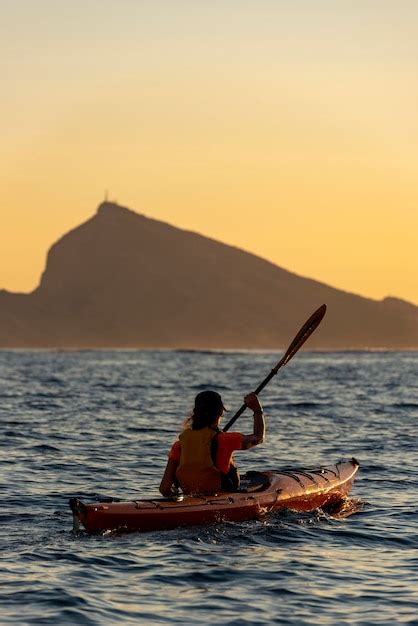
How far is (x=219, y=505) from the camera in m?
14.2

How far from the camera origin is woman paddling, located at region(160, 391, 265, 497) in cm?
1381

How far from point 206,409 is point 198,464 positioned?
727 millimetres

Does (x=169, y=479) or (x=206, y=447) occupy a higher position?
(x=206, y=447)

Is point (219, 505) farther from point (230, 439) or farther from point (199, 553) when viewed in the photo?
point (199, 553)

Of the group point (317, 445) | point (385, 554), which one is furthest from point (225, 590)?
point (317, 445)

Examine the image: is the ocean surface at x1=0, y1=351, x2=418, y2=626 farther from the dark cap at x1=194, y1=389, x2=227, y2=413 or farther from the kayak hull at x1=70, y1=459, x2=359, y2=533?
the dark cap at x1=194, y1=389, x2=227, y2=413

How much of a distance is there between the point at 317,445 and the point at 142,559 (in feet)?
44.2

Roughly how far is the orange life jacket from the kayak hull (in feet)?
0.53

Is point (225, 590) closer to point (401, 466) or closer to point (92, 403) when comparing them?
point (401, 466)

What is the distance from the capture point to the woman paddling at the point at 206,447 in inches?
544

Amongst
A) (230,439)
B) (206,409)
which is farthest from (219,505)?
(206,409)

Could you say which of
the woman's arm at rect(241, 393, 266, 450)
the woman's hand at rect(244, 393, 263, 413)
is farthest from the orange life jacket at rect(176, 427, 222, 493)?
the woman's hand at rect(244, 393, 263, 413)

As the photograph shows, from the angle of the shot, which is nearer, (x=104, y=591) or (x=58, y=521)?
(x=104, y=591)

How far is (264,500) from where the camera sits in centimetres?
1495
